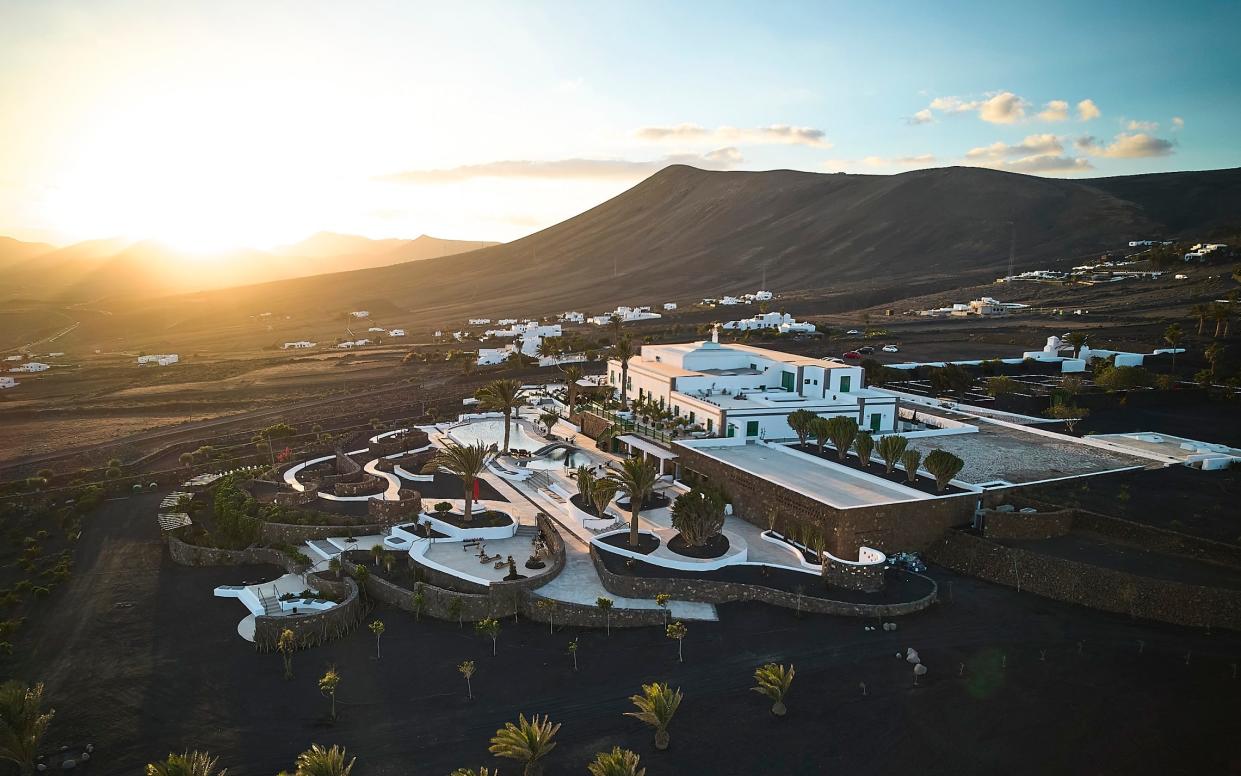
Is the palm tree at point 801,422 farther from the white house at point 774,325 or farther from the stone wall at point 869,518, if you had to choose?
the white house at point 774,325

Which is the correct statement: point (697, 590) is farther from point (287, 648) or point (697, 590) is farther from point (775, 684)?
point (287, 648)

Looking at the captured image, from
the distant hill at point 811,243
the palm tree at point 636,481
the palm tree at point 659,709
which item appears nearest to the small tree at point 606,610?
the palm tree at point 636,481

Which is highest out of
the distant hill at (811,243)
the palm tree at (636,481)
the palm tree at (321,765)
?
the distant hill at (811,243)

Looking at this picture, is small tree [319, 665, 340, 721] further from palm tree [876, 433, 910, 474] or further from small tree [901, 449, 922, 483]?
palm tree [876, 433, 910, 474]

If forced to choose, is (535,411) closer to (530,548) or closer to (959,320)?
(530,548)

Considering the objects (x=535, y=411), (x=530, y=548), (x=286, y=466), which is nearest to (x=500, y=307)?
(x=535, y=411)

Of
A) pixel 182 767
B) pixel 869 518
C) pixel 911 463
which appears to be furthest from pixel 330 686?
pixel 911 463
